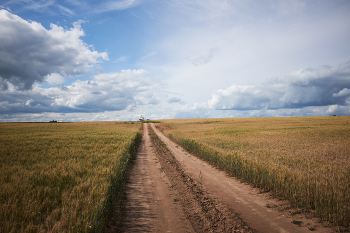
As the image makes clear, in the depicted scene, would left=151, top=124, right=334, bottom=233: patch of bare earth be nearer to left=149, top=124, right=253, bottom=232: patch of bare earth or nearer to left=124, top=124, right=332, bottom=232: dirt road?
left=124, top=124, right=332, bottom=232: dirt road

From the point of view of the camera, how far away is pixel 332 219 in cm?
548

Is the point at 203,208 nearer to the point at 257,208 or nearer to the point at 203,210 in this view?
the point at 203,210

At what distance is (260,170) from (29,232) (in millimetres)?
9870

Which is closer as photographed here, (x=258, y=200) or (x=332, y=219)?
(x=332, y=219)

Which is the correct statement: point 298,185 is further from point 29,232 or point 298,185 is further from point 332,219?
point 29,232

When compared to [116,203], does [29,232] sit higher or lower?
higher

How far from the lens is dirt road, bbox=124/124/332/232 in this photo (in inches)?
210

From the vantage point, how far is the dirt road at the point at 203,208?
17.5ft

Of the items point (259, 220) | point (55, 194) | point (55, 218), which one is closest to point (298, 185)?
point (259, 220)

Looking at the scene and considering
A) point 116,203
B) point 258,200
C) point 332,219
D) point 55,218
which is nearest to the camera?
point 55,218

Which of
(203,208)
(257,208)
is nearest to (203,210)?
(203,208)

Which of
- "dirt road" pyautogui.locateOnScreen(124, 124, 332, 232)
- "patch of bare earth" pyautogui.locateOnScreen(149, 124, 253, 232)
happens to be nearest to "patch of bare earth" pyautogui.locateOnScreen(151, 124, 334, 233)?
"dirt road" pyautogui.locateOnScreen(124, 124, 332, 232)

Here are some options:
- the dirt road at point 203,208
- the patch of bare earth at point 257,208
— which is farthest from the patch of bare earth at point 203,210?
the patch of bare earth at point 257,208

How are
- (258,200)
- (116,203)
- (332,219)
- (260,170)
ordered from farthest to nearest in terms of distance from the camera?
(260,170) < (258,200) < (116,203) < (332,219)
